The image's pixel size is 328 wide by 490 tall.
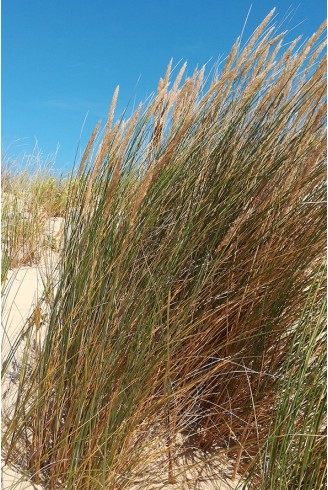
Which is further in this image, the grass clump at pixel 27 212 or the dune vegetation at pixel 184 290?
the grass clump at pixel 27 212

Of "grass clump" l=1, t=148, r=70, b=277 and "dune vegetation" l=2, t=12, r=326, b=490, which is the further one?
"grass clump" l=1, t=148, r=70, b=277

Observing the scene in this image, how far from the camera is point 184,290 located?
6.63ft

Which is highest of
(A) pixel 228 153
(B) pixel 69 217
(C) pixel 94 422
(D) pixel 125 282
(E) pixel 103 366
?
(A) pixel 228 153

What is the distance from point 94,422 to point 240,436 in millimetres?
687

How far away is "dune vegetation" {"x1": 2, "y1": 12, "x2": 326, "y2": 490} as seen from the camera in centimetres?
180

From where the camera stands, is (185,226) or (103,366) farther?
(185,226)

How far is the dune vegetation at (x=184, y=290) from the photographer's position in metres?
1.80

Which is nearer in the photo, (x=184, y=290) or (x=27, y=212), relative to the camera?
(x=184, y=290)

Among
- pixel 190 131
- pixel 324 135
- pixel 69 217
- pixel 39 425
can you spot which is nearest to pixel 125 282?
pixel 69 217

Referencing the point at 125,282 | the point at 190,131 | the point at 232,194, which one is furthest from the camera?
the point at 190,131

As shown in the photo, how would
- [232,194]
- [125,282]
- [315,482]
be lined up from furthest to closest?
[232,194] → [125,282] → [315,482]

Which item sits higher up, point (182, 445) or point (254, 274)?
point (254, 274)

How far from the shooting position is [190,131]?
2271mm

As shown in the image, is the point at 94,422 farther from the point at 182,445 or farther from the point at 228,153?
the point at 228,153
